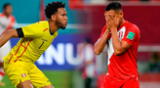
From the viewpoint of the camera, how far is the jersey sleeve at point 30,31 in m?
9.47

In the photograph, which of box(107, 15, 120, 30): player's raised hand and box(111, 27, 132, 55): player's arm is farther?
box(107, 15, 120, 30): player's raised hand

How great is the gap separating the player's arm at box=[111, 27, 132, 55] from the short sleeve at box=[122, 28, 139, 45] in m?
0.08

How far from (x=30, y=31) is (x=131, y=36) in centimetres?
149

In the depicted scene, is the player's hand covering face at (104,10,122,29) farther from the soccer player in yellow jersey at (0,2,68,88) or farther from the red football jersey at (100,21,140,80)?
the soccer player in yellow jersey at (0,2,68,88)

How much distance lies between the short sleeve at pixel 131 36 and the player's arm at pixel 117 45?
8cm

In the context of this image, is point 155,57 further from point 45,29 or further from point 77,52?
point 45,29

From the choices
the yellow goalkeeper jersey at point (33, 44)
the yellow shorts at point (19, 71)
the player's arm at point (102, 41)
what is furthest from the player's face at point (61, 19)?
the player's arm at point (102, 41)

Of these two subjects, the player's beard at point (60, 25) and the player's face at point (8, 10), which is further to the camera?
the player's face at point (8, 10)

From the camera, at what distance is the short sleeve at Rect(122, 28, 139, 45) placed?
29.3 ft

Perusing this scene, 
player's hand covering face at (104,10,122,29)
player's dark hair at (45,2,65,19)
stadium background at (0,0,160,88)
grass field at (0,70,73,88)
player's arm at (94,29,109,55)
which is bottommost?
grass field at (0,70,73,88)

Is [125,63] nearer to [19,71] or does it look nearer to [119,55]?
[119,55]

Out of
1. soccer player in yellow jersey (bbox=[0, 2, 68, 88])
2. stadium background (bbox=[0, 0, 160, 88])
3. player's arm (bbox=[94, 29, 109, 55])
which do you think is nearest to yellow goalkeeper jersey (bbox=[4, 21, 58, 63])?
soccer player in yellow jersey (bbox=[0, 2, 68, 88])

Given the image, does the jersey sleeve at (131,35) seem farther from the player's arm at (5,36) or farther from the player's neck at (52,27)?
the player's arm at (5,36)

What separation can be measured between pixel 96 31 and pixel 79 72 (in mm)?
1035
